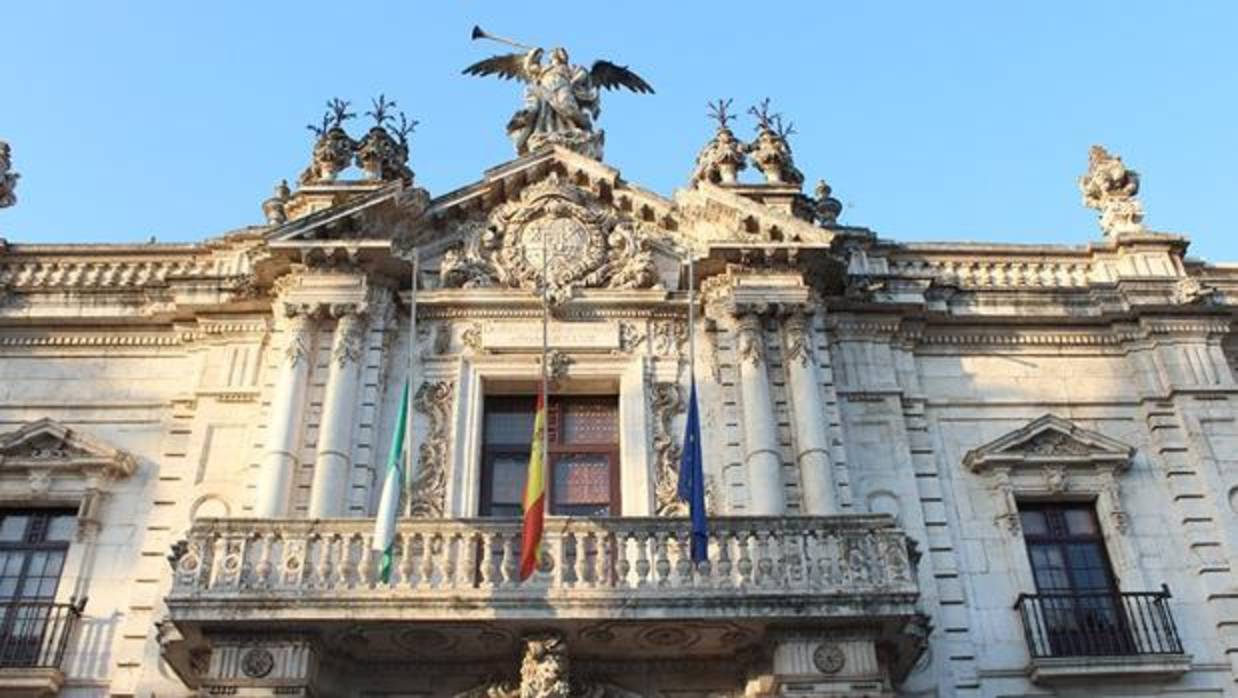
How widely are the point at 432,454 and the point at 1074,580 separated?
8276 mm

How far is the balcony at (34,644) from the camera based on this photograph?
14.0 m

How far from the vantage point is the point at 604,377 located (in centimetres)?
1683

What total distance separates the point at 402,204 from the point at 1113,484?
1034 cm

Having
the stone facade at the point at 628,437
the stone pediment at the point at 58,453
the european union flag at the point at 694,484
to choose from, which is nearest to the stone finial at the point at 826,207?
the stone facade at the point at 628,437

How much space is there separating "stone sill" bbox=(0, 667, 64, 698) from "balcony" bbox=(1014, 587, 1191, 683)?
36.6 feet

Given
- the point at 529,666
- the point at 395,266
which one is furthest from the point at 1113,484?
the point at 395,266

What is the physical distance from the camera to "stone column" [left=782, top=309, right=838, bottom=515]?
15266 millimetres

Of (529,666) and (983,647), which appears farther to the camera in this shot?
(983,647)

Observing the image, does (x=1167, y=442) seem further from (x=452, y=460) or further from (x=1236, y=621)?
(x=452, y=460)

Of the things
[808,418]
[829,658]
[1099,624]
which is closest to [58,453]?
[808,418]

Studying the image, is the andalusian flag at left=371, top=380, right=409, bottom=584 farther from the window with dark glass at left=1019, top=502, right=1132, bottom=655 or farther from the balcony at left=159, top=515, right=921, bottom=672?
the window with dark glass at left=1019, top=502, right=1132, bottom=655

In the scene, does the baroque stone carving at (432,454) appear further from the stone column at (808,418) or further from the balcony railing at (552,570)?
the stone column at (808,418)

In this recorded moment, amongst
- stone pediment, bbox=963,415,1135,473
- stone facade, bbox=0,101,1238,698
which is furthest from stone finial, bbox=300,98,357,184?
stone pediment, bbox=963,415,1135,473

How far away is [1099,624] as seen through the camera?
15188 mm
